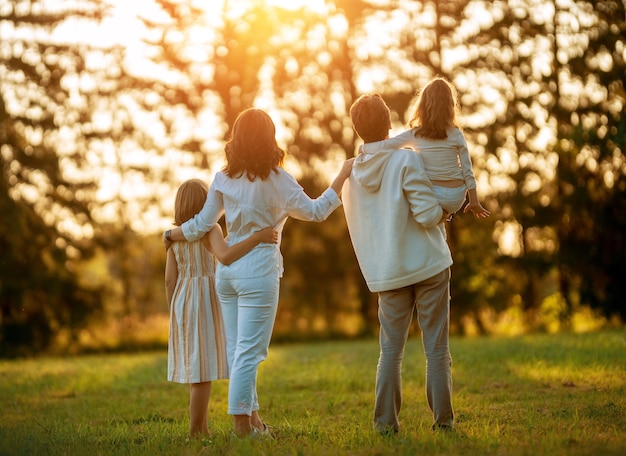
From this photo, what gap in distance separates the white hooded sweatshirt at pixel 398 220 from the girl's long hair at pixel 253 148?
552mm

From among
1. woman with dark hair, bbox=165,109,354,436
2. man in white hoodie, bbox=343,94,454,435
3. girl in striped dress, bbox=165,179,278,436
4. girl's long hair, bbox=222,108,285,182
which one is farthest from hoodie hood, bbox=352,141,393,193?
girl in striped dress, bbox=165,179,278,436

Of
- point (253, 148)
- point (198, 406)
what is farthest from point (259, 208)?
point (198, 406)

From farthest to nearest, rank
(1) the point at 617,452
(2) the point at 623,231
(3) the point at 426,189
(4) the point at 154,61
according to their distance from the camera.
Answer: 1. (4) the point at 154,61
2. (2) the point at 623,231
3. (3) the point at 426,189
4. (1) the point at 617,452

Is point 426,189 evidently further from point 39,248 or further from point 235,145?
point 39,248

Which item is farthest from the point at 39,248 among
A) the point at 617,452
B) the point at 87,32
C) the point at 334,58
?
the point at 617,452

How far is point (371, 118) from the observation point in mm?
5621

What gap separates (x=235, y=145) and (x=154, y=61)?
15.9m

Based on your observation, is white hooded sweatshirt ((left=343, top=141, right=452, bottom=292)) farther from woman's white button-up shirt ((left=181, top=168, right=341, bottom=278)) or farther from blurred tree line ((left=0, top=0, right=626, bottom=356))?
blurred tree line ((left=0, top=0, right=626, bottom=356))

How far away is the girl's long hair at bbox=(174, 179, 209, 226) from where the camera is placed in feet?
19.8

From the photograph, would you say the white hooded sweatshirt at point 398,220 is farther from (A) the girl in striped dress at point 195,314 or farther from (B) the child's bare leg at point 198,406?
(B) the child's bare leg at point 198,406

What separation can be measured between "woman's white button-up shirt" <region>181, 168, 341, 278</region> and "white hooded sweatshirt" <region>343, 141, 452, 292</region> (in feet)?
0.94

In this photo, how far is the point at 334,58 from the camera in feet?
70.2

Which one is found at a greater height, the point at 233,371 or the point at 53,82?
the point at 53,82

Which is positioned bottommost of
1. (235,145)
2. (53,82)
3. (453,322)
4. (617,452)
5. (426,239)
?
(453,322)
